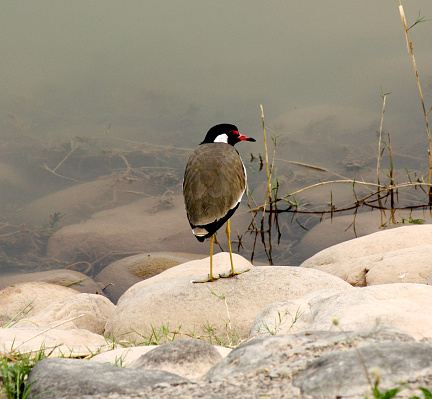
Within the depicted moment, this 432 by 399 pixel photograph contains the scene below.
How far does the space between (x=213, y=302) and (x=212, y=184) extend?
42.3 inches

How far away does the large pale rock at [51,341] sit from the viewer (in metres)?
2.78

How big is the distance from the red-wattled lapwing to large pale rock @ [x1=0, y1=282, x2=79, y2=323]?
89.7 inches

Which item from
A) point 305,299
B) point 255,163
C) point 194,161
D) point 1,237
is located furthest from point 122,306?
point 255,163

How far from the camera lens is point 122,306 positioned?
4637mm

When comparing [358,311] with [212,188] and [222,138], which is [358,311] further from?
[222,138]

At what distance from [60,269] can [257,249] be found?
3.00 metres

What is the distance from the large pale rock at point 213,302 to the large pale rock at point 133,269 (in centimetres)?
206

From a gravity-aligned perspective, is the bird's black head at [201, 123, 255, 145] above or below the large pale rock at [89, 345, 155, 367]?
above

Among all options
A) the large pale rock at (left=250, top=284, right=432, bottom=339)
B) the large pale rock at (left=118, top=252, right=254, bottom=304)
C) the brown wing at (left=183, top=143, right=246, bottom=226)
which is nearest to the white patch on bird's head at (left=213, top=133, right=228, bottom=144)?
the brown wing at (left=183, top=143, right=246, bottom=226)

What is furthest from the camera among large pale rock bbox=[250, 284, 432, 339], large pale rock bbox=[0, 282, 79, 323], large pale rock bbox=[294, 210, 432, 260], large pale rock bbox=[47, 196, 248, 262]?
large pale rock bbox=[47, 196, 248, 262]

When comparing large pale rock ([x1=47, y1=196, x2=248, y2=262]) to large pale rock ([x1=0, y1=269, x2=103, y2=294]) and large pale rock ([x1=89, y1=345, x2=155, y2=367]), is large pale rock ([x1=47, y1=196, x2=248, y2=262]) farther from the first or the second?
large pale rock ([x1=89, y1=345, x2=155, y2=367])

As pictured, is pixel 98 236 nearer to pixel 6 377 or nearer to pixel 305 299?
pixel 305 299

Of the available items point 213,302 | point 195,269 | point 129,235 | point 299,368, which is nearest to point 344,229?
point 195,269

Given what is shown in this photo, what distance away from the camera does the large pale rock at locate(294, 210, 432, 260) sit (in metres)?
7.22
